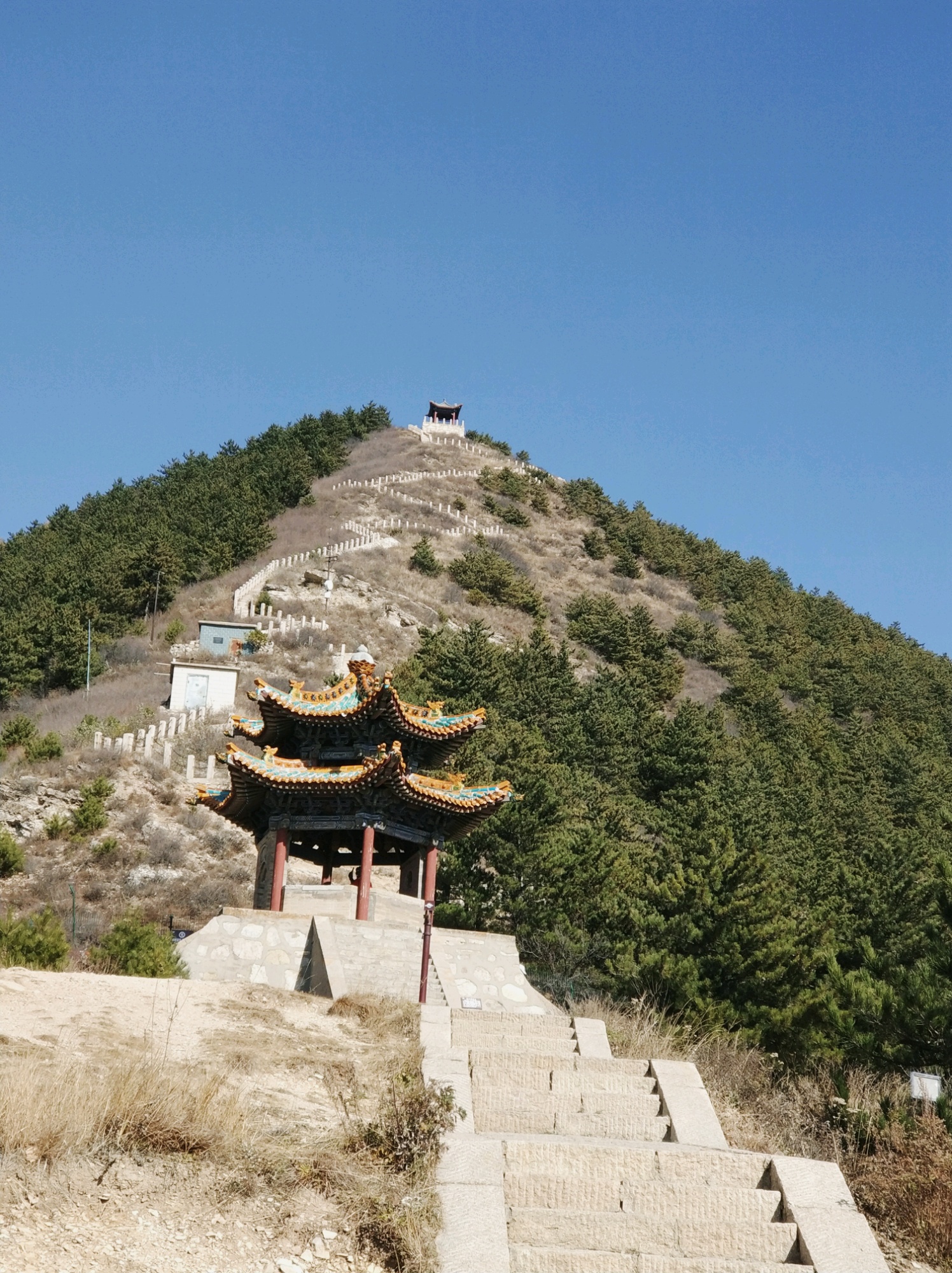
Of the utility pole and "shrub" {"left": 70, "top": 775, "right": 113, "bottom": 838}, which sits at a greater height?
the utility pole

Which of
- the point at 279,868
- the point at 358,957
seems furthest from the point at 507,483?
the point at 358,957

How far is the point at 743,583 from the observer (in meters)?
105

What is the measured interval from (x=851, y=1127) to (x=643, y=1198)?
3401 mm

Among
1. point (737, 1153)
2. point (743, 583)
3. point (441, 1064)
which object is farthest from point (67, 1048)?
point (743, 583)

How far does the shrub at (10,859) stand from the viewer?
128ft

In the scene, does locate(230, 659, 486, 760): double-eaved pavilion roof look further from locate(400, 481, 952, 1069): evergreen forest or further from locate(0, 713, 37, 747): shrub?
locate(0, 713, 37, 747): shrub

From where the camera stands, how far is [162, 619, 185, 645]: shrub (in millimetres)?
66062

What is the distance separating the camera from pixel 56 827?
42.3m

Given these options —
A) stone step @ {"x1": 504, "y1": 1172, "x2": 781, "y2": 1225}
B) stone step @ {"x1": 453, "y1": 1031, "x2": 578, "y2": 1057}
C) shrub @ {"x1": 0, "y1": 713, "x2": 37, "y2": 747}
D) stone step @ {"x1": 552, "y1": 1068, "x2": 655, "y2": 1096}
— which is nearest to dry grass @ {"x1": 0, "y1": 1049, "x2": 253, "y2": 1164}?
stone step @ {"x1": 504, "y1": 1172, "x2": 781, "y2": 1225}

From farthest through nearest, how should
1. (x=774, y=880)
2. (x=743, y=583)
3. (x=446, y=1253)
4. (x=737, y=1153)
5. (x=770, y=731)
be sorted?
1. (x=743, y=583)
2. (x=770, y=731)
3. (x=774, y=880)
4. (x=737, y=1153)
5. (x=446, y=1253)

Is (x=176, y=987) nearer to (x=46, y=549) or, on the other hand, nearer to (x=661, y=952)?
(x=661, y=952)

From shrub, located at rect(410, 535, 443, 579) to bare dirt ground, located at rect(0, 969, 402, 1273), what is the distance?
70.1 metres

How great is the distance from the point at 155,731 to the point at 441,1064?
39613 millimetres

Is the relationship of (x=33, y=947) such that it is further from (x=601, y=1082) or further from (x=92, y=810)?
(x=92, y=810)
